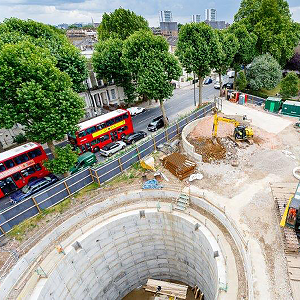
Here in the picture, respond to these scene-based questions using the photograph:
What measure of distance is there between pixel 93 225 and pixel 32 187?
8.74 metres

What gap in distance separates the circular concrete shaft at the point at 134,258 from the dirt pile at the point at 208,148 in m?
9.04

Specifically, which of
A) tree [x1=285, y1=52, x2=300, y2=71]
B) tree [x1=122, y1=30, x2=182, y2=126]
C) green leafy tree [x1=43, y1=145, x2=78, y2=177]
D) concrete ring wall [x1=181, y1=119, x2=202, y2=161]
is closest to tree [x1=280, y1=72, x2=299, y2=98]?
tree [x1=285, y1=52, x2=300, y2=71]

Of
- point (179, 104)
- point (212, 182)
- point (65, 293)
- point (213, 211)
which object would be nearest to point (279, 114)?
point (179, 104)

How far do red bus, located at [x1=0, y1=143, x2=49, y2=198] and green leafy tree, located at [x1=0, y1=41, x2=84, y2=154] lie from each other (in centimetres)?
414

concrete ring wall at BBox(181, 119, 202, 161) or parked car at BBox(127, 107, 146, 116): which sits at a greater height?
parked car at BBox(127, 107, 146, 116)

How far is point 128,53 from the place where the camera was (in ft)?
110

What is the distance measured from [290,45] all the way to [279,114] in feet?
73.4

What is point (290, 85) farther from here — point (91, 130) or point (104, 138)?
point (91, 130)

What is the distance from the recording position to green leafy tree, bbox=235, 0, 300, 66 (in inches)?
1747

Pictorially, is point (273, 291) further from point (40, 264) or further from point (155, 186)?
point (40, 264)

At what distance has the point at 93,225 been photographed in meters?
21.0

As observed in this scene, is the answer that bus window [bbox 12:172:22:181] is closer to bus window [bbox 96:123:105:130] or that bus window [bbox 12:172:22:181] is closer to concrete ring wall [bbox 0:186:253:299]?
concrete ring wall [bbox 0:186:253:299]

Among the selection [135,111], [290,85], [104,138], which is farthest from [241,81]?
[104,138]

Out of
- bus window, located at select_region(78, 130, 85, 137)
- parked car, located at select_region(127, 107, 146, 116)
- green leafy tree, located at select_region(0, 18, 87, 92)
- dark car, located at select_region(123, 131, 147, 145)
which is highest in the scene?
green leafy tree, located at select_region(0, 18, 87, 92)
